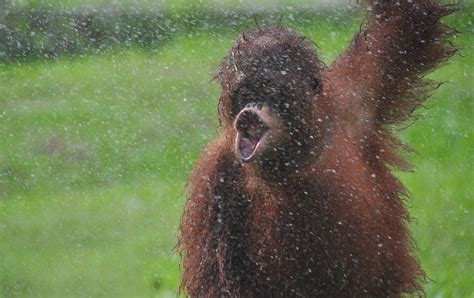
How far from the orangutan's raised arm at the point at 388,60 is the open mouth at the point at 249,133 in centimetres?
44

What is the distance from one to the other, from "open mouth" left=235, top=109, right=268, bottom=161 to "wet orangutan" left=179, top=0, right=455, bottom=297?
0.03m

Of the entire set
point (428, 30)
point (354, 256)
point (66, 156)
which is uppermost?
point (428, 30)

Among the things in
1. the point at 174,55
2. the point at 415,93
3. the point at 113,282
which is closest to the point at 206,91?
the point at 174,55

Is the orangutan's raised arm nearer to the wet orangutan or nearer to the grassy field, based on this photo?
the wet orangutan

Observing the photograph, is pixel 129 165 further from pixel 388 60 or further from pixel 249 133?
pixel 249 133

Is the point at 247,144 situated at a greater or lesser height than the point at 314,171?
greater

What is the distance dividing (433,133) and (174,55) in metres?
3.22

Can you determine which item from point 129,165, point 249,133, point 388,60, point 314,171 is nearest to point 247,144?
point 249,133

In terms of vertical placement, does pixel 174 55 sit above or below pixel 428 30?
below

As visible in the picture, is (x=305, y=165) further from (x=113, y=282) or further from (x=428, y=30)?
(x=113, y=282)

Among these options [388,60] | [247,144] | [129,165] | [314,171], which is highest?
[388,60]

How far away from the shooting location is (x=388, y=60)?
399 cm

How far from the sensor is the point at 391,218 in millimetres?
3984

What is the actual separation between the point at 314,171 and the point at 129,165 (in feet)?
14.8
